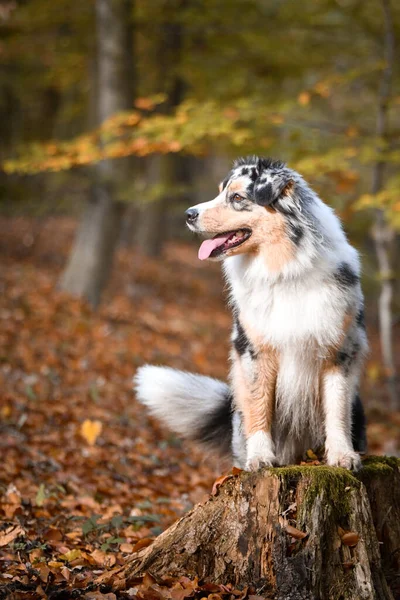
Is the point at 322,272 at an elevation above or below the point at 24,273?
below

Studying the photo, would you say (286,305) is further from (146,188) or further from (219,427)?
(146,188)

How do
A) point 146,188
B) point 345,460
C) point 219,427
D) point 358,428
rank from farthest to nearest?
1. point 146,188
2. point 219,427
3. point 358,428
4. point 345,460

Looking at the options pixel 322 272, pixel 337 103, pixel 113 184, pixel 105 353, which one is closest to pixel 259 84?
pixel 337 103

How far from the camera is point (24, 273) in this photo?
462 inches

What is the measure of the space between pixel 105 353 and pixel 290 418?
17.6 feet

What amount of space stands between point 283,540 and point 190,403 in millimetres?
1550

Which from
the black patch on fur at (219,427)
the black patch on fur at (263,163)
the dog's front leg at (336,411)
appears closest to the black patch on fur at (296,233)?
the black patch on fur at (263,163)

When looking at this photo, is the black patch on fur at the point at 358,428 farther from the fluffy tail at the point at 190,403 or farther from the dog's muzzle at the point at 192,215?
the dog's muzzle at the point at 192,215

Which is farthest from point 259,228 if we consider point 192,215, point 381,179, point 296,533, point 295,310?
point 381,179

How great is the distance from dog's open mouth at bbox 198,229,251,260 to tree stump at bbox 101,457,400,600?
1270 mm

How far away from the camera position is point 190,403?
470 centimetres

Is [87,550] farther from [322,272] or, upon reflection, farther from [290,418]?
[322,272]

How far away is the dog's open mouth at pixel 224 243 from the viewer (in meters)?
3.94

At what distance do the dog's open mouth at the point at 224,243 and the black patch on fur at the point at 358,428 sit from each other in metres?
1.31
